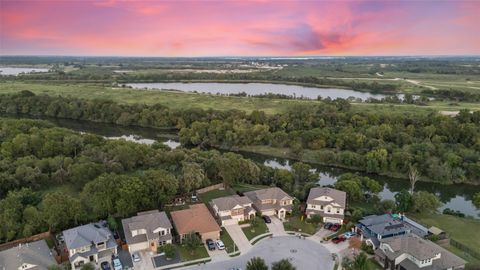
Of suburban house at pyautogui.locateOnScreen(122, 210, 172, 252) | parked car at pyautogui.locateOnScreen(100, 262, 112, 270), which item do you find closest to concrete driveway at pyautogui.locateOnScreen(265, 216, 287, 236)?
suburban house at pyautogui.locateOnScreen(122, 210, 172, 252)

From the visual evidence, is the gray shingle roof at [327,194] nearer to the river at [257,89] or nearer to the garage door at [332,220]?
the garage door at [332,220]

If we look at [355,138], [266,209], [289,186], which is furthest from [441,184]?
[266,209]

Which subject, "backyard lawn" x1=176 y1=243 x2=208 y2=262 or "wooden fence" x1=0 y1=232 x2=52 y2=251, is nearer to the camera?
"backyard lawn" x1=176 y1=243 x2=208 y2=262

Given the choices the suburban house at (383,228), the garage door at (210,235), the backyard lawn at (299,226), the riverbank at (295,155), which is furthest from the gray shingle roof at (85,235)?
the riverbank at (295,155)

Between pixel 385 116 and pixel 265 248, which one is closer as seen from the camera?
pixel 265 248

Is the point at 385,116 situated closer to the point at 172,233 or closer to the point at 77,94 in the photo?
the point at 172,233

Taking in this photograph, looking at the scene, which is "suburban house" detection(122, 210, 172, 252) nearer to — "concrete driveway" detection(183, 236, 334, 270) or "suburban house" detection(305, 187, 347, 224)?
"concrete driveway" detection(183, 236, 334, 270)

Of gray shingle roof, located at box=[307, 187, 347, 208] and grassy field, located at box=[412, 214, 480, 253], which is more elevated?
gray shingle roof, located at box=[307, 187, 347, 208]
